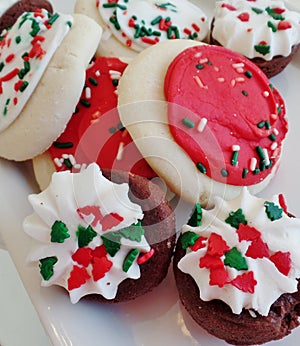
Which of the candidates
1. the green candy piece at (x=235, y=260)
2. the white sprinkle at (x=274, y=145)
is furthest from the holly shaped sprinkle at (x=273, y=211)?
the white sprinkle at (x=274, y=145)

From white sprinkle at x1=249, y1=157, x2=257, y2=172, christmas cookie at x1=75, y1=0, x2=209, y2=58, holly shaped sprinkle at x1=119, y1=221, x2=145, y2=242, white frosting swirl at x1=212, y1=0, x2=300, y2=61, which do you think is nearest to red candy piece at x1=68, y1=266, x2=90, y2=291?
holly shaped sprinkle at x1=119, y1=221, x2=145, y2=242

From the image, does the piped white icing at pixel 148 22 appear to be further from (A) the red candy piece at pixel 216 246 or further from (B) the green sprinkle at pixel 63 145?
(A) the red candy piece at pixel 216 246

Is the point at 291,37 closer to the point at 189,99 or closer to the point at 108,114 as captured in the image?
the point at 189,99

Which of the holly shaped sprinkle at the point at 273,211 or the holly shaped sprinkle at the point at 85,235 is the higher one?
the holly shaped sprinkle at the point at 85,235

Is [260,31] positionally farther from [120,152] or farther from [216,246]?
[216,246]

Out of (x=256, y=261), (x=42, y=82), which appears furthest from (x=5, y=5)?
(x=256, y=261)

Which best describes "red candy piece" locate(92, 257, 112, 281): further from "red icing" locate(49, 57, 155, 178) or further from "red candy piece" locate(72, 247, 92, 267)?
"red icing" locate(49, 57, 155, 178)
